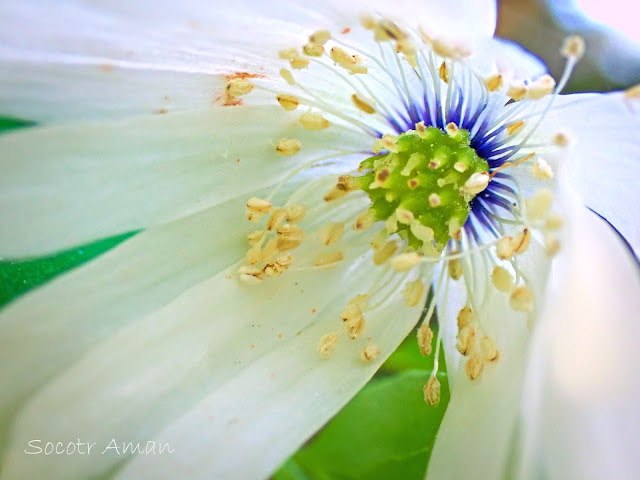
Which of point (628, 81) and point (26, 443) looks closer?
point (26, 443)

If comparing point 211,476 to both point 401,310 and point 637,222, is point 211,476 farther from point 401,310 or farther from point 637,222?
point 637,222

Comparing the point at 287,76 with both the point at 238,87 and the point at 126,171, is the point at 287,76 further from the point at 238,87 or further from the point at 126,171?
the point at 126,171

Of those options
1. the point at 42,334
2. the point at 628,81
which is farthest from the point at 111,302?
the point at 628,81

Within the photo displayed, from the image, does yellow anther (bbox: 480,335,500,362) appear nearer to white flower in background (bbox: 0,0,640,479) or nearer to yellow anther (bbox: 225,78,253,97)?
white flower in background (bbox: 0,0,640,479)

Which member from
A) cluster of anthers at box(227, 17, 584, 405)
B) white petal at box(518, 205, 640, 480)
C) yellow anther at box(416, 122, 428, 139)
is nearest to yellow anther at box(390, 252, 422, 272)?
cluster of anthers at box(227, 17, 584, 405)

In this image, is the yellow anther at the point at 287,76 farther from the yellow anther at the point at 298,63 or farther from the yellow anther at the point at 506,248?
the yellow anther at the point at 506,248

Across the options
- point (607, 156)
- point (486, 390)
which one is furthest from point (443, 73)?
point (486, 390)

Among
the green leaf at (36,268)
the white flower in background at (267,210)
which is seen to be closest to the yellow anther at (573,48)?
the white flower in background at (267,210)
